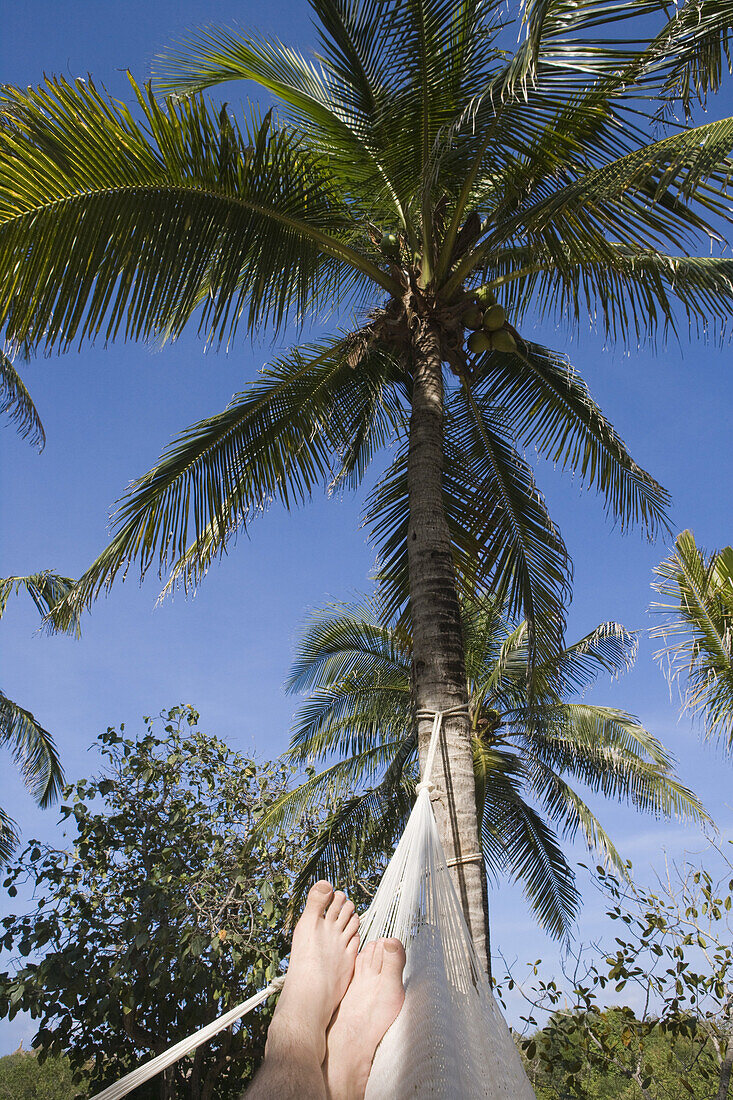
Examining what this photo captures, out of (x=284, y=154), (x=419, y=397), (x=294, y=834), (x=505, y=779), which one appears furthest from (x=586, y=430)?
(x=505, y=779)

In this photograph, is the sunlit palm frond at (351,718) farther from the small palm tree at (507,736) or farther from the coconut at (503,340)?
the coconut at (503,340)

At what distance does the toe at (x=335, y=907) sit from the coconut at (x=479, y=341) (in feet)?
7.21

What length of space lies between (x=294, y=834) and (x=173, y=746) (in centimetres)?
123

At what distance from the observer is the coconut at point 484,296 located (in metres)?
3.40

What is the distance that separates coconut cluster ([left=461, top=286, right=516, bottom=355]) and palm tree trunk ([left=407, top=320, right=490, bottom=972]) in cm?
17

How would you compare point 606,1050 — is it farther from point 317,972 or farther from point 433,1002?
point 433,1002

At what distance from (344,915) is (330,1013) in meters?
0.36

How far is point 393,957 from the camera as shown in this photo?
198 cm

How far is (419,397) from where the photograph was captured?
3.33 m

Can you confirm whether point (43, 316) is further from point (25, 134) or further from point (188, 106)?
point (188, 106)

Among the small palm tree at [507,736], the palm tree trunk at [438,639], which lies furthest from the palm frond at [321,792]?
the palm tree trunk at [438,639]

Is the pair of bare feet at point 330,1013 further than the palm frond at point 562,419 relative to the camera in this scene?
No

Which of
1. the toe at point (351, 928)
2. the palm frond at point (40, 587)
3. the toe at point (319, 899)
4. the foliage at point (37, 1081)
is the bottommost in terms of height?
the toe at point (351, 928)

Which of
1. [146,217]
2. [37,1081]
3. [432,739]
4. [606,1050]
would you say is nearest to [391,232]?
[146,217]
